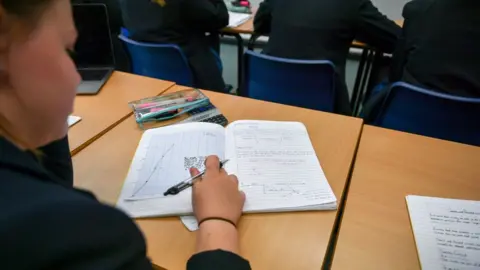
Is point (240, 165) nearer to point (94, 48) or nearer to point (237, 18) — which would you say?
point (94, 48)

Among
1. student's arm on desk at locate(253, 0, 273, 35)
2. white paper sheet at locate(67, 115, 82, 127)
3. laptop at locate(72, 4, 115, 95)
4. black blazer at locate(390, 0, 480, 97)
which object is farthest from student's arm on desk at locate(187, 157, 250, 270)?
student's arm on desk at locate(253, 0, 273, 35)

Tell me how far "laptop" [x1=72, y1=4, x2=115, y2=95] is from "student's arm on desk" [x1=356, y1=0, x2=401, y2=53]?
4.02ft

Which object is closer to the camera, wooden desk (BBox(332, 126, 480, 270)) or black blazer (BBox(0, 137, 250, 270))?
black blazer (BBox(0, 137, 250, 270))

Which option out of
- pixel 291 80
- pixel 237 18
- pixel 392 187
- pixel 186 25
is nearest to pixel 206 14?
pixel 186 25

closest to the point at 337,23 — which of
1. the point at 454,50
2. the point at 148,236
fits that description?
the point at 454,50

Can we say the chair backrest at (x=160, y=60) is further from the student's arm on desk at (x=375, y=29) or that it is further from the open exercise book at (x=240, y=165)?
the student's arm on desk at (x=375, y=29)

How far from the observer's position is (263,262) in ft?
2.12

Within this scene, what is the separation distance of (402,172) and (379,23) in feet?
4.27

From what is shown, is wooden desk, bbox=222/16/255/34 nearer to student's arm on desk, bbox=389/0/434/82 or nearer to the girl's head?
student's arm on desk, bbox=389/0/434/82

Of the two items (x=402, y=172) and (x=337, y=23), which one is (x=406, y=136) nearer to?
(x=402, y=172)

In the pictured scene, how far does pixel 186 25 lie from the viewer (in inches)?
79.5

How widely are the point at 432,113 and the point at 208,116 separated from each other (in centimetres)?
80

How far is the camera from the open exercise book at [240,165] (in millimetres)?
756

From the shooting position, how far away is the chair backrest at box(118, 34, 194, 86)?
5.68 feet
